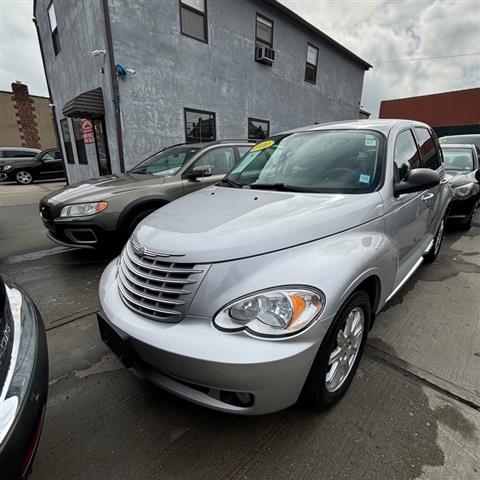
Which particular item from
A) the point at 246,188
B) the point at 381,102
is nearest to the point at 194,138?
the point at 246,188

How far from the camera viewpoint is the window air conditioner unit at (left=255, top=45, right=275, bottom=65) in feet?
33.4

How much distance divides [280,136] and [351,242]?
1754mm

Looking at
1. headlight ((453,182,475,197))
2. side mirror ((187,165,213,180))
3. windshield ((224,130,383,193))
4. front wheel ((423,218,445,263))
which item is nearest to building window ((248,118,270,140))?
headlight ((453,182,475,197))

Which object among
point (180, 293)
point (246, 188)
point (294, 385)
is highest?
point (246, 188)

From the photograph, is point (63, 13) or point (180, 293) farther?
point (63, 13)

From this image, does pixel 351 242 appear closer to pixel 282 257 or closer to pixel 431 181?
pixel 282 257

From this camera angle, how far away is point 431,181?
2.20 metres

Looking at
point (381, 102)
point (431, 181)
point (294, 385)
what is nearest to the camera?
point (294, 385)

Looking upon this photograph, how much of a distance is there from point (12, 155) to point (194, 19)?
1162 cm

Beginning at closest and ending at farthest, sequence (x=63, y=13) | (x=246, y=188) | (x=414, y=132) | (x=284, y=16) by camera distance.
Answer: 1. (x=246, y=188)
2. (x=414, y=132)
3. (x=63, y=13)
4. (x=284, y=16)

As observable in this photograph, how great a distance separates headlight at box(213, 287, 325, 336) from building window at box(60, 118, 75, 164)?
12477 mm

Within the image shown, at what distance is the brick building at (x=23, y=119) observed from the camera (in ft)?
67.8

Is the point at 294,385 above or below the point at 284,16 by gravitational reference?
below

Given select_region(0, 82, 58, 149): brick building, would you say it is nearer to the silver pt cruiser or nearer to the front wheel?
the silver pt cruiser
